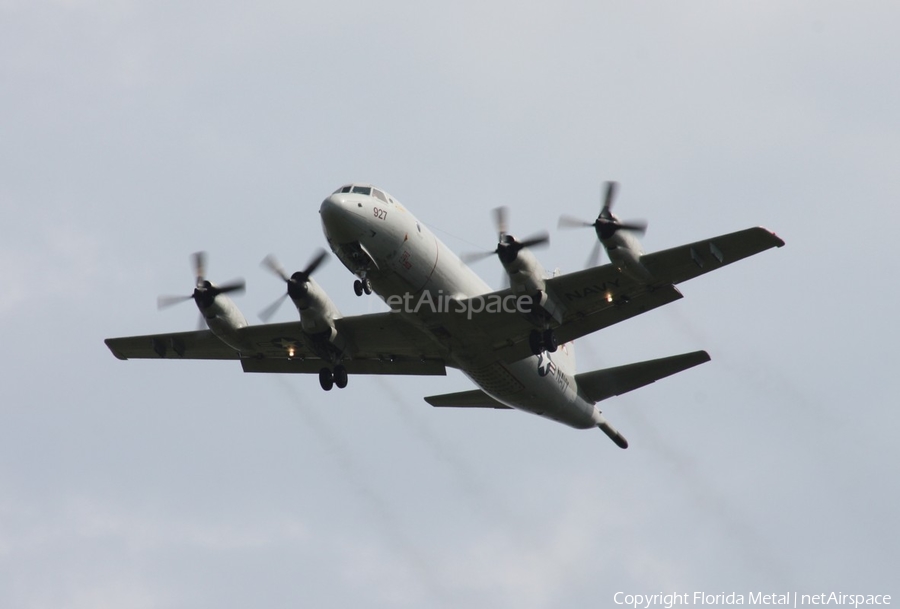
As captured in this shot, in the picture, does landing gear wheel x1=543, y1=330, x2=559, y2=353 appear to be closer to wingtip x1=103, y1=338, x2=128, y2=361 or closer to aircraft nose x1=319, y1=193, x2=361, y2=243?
aircraft nose x1=319, y1=193, x2=361, y2=243

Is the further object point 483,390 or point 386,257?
point 483,390

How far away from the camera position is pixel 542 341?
29219 millimetres

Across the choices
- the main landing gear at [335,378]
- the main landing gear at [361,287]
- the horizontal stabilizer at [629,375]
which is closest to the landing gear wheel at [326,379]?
the main landing gear at [335,378]

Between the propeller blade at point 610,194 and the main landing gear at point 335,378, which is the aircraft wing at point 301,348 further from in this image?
the propeller blade at point 610,194

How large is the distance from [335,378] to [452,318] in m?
4.06

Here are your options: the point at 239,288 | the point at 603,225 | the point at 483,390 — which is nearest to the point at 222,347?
the point at 239,288

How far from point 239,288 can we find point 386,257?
5.47 m

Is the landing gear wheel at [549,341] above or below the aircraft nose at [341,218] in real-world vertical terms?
below

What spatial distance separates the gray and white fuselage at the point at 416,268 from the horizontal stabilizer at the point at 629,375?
2337 mm

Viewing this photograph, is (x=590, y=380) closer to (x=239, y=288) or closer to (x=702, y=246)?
(x=702, y=246)

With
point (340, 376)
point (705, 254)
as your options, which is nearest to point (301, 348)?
point (340, 376)

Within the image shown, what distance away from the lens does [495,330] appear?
Answer: 98.2ft

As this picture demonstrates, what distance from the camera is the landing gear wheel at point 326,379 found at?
31219mm

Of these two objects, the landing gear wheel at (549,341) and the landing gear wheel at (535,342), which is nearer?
the landing gear wheel at (549,341)
